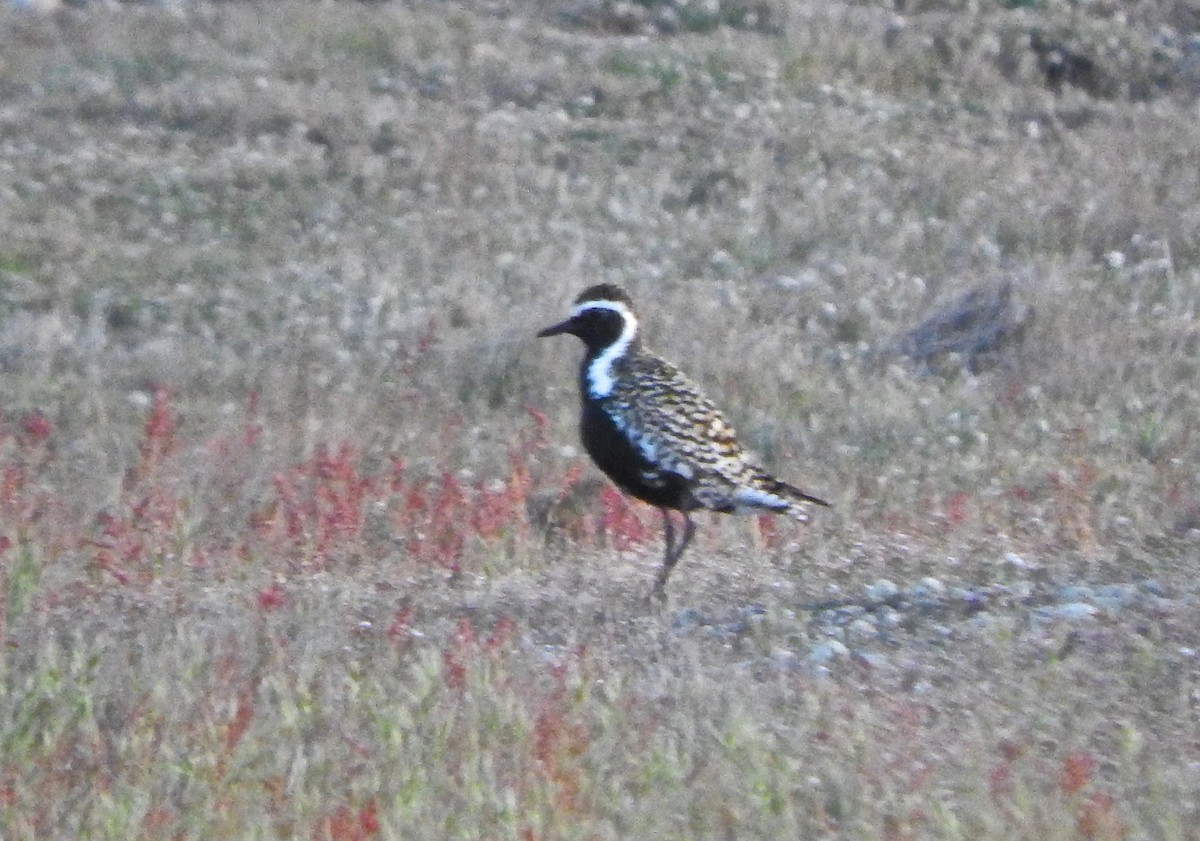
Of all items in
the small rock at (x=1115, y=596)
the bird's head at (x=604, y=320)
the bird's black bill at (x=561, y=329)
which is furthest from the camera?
the bird's black bill at (x=561, y=329)

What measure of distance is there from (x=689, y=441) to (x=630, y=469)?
22 centimetres

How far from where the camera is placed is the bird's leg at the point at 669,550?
6891 mm

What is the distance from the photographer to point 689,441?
7.57 m

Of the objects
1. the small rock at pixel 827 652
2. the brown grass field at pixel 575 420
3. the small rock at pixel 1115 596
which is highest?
the small rock at pixel 1115 596

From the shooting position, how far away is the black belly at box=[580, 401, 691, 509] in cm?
755

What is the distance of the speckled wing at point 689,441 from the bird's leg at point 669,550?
10 cm

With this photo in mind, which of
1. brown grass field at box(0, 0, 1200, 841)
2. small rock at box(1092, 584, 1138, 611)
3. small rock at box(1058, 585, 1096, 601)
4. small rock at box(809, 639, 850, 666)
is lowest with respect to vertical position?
brown grass field at box(0, 0, 1200, 841)

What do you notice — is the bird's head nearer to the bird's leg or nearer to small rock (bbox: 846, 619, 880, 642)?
the bird's leg

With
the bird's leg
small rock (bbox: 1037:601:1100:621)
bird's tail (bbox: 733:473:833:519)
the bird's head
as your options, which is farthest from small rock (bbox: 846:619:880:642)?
the bird's head

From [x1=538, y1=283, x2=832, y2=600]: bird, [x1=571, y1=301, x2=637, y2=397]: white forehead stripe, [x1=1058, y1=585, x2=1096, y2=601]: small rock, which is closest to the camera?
[x1=1058, y1=585, x2=1096, y2=601]: small rock

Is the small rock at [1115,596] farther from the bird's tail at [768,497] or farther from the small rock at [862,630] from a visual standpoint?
the bird's tail at [768,497]

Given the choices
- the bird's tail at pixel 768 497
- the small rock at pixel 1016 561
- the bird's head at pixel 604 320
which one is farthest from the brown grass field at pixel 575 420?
the bird's head at pixel 604 320

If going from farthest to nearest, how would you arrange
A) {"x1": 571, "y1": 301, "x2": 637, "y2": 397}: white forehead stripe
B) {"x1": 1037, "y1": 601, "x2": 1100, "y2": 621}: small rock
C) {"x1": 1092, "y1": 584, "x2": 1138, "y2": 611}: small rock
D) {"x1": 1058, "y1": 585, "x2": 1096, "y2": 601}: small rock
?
{"x1": 571, "y1": 301, "x2": 637, "y2": 397}: white forehead stripe, {"x1": 1058, "y1": 585, "x2": 1096, "y2": 601}: small rock, {"x1": 1092, "y1": 584, "x2": 1138, "y2": 611}: small rock, {"x1": 1037, "y1": 601, "x2": 1100, "y2": 621}: small rock

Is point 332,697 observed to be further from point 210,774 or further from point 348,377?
point 348,377
